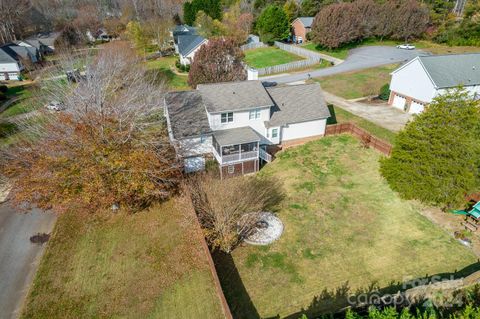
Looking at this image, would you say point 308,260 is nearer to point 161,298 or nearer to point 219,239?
point 219,239

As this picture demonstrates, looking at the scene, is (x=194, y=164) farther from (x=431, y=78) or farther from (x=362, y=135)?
(x=431, y=78)

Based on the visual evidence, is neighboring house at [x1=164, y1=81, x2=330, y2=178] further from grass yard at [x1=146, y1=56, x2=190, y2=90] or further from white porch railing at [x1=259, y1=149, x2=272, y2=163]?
grass yard at [x1=146, y1=56, x2=190, y2=90]

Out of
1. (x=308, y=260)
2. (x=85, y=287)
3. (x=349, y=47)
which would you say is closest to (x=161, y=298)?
(x=85, y=287)

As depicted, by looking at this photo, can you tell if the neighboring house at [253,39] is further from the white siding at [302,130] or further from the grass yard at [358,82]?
the white siding at [302,130]

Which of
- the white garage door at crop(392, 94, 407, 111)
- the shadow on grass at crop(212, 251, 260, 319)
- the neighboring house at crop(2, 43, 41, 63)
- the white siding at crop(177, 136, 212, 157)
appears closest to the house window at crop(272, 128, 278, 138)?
the white siding at crop(177, 136, 212, 157)

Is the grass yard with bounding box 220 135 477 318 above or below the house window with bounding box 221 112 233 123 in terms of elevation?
below

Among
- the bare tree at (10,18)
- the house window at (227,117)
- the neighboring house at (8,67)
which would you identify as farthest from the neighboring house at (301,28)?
the bare tree at (10,18)
